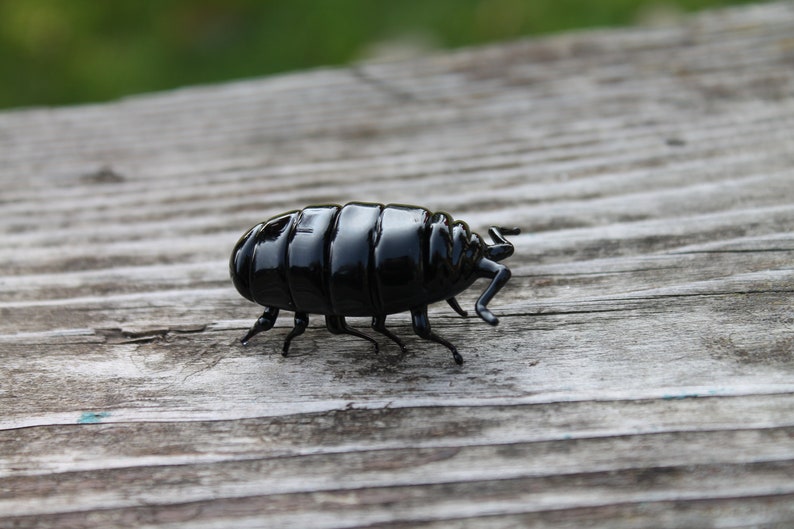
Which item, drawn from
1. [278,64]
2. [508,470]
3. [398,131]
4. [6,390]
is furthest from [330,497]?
[278,64]

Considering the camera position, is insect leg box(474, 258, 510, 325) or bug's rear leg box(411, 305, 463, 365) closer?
insect leg box(474, 258, 510, 325)

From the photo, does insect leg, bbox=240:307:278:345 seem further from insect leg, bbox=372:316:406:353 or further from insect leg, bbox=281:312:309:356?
insect leg, bbox=372:316:406:353

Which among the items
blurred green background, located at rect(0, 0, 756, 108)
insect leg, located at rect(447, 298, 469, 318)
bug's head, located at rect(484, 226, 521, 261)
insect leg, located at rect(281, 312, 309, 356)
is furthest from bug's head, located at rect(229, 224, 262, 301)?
blurred green background, located at rect(0, 0, 756, 108)

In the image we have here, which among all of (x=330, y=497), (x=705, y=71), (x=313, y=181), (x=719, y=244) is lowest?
(x=330, y=497)

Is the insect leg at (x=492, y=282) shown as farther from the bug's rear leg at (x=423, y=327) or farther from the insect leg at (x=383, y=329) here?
the insect leg at (x=383, y=329)

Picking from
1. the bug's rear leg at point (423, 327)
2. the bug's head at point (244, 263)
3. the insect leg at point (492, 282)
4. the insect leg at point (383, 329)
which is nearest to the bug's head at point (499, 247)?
the insect leg at point (492, 282)

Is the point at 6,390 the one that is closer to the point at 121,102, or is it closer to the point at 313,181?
the point at 313,181
